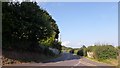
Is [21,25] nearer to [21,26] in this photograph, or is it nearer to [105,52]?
[21,26]

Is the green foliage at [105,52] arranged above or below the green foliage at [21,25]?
below

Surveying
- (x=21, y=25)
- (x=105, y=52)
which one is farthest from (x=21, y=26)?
(x=105, y=52)

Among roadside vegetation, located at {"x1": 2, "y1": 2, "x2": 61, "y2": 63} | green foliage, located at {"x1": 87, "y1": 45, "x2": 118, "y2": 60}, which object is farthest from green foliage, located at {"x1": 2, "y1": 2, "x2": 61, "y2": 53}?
green foliage, located at {"x1": 87, "y1": 45, "x2": 118, "y2": 60}

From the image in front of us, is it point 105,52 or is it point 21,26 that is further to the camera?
point 105,52

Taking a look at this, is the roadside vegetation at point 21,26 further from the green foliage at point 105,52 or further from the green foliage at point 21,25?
the green foliage at point 105,52

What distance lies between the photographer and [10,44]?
40.3 meters

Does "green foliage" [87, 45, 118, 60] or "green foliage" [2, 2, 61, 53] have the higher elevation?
"green foliage" [2, 2, 61, 53]

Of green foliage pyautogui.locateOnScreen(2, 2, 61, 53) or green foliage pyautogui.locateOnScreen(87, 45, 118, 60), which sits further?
green foliage pyautogui.locateOnScreen(87, 45, 118, 60)

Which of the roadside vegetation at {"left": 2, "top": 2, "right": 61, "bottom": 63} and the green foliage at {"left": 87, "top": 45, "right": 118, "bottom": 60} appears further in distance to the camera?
the green foliage at {"left": 87, "top": 45, "right": 118, "bottom": 60}

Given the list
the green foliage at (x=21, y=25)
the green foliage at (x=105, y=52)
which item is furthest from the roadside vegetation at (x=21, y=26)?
the green foliage at (x=105, y=52)

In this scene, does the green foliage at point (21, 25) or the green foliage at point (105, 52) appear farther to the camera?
the green foliage at point (105, 52)

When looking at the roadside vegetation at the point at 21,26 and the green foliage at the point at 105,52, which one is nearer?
the roadside vegetation at the point at 21,26

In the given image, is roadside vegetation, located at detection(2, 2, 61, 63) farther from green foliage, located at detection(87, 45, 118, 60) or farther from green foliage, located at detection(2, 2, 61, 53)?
green foliage, located at detection(87, 45, 118, 60)

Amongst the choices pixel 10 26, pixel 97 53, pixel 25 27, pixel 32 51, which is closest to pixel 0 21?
pixel 10 26
